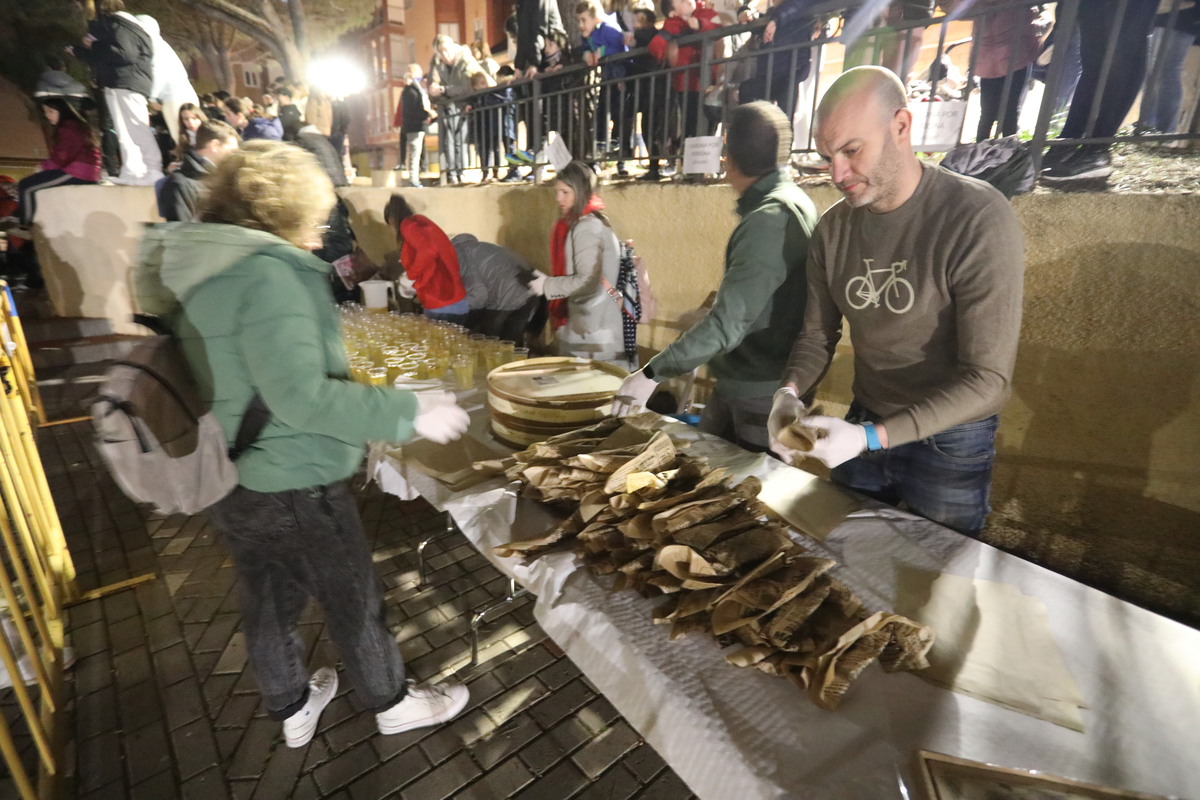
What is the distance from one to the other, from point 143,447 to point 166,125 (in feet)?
29.7

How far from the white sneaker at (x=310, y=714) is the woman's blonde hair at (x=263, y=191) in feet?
5.03

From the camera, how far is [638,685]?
3.33 ft

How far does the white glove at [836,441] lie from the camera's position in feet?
4.50

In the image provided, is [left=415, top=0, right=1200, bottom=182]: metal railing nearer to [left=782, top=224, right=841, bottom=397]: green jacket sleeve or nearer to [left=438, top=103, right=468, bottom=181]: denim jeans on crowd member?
[left=438, top=103, right=468, bottom=181]: denim jeans on crowd member

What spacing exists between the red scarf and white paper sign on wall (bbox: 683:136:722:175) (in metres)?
0.63

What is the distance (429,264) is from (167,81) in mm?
6318

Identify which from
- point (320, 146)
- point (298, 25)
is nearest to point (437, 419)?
point (320, 146)

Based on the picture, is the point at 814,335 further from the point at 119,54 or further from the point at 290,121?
the point at 119,54

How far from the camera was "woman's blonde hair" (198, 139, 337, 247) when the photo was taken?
133cm

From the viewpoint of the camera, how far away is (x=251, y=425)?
1.40 m

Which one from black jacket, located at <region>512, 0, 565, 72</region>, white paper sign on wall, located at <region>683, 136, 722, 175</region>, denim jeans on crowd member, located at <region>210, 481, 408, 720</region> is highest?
black jacket, located at <region>512, 0, 565, 72</region>

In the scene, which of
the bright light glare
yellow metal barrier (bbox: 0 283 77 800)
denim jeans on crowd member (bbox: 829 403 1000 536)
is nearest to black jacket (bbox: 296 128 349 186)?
yellow metal barrier (bbox: 0 283 77 800)

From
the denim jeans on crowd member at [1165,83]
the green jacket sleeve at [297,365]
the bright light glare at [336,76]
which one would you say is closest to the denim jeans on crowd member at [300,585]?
the green jacket sleeve at [297,365]

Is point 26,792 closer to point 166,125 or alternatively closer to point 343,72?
point 166,125
